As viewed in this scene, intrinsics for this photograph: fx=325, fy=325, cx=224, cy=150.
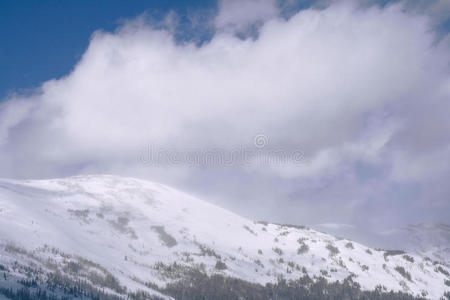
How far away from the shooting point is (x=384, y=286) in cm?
6172

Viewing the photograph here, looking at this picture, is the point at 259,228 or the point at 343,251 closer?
the point at 343,251

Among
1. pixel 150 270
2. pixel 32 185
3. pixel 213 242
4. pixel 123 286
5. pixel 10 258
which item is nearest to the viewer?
pixel 10 258

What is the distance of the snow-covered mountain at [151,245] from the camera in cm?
3812

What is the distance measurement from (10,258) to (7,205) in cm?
2327

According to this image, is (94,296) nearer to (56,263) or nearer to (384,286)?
(56,263)

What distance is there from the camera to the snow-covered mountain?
38.1 m

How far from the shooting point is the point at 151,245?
2346 inches

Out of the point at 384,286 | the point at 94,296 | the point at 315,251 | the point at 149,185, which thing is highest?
the point at 149,185

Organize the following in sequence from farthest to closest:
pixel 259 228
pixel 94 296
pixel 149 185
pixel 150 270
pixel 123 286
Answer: pixel 149 185 < pixel 259 228 < pixel 150 270 < pixel 123 286 < pixel 94 296

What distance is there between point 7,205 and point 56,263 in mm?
20393

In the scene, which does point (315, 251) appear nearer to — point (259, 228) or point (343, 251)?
point (343, 251)

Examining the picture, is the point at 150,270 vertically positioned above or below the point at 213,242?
below

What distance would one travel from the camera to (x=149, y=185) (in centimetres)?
9406

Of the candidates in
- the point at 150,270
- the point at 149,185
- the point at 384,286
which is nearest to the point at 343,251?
the point at 384,286
